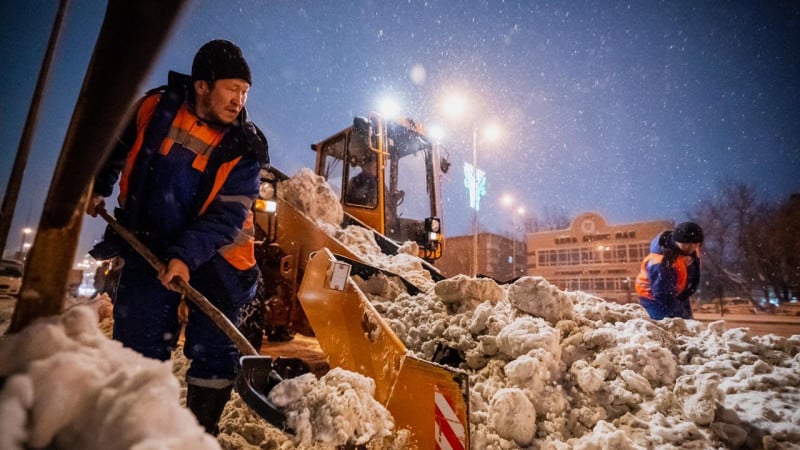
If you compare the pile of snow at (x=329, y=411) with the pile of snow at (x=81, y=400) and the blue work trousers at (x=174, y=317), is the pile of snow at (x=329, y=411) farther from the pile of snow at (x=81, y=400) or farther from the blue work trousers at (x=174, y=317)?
the pile of snow at (x=81, y=400)

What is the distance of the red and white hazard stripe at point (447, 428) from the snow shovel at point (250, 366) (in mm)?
756

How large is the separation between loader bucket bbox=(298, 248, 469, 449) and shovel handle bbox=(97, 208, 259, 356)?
28.8 inches

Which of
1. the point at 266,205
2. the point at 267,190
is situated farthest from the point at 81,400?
the point at 267,190

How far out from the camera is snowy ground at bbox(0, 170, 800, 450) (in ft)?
7.20

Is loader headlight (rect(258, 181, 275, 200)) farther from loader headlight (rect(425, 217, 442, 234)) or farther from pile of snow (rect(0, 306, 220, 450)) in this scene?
loader headlight (rect(425, 217, 442, 234))

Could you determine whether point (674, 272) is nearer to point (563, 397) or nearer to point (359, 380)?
point (563, 397)

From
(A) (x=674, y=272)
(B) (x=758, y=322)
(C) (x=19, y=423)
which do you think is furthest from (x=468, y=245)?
(C) (x=19, y=423)

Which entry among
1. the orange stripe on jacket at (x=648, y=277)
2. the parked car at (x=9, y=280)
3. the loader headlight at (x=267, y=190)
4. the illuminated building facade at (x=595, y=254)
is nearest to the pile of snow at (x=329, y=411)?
the loader headlight at (x=267, y=190)

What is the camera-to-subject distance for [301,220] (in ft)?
13.4

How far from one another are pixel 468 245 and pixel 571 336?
20.9 metres

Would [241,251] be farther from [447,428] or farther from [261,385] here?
[447,428]

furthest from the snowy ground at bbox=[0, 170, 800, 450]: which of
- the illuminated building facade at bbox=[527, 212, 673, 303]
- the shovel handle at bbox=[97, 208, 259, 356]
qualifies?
the illuminated building facade at bbox=[527, 212, 673, 303]

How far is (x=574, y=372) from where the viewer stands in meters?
2.72

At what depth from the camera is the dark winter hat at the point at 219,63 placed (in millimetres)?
2072
